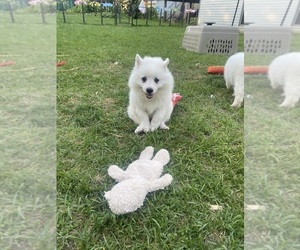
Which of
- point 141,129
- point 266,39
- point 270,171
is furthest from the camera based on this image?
point 141,129

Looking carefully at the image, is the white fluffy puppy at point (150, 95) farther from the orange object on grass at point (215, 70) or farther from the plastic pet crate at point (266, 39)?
the orange object on grass at point (215, 70)

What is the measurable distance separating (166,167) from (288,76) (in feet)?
3.52

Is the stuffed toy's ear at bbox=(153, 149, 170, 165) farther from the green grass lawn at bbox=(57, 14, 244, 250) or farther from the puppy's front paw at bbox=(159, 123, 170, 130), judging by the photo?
the puppy's front paw at bbox=(159, 123, 170, 130)

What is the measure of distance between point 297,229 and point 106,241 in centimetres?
59

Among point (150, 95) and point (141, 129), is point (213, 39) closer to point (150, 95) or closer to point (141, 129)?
point (150, 95)

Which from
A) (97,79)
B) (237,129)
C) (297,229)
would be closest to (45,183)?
(297,229)

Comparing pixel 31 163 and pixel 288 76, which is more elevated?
pixel 288 76

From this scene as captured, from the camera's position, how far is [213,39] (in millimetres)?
3607

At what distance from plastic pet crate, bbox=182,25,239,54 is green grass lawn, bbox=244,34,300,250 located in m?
1.87

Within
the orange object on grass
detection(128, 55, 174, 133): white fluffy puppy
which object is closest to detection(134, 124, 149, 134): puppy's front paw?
detection(128, 55, 174, 133): white fluffy puppy

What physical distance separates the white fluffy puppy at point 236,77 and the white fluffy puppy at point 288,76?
0.28 m

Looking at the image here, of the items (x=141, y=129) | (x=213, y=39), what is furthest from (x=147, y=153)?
(x=213, y=39)

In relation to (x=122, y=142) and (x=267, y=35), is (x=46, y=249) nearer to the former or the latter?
(x=122, y=142)

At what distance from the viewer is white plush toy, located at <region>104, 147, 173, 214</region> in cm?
107
